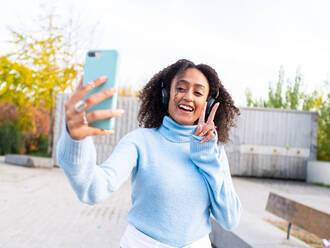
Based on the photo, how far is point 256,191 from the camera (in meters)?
10.7

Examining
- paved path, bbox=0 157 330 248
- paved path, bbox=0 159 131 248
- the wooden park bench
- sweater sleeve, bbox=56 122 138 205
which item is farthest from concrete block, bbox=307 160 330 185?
sweater sleeve, bbox=56 122 138 205

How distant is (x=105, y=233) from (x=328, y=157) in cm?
1222

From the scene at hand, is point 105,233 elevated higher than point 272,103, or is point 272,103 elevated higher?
point 272,103

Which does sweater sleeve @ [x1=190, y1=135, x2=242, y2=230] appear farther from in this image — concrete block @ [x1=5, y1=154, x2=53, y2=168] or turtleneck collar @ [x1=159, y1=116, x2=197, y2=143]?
concrete block @ [x1=5, y1=154, x2=53, y2=168]

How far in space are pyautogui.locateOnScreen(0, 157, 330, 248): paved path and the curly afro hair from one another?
2239mm

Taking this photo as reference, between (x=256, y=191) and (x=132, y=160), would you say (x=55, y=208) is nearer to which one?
(x=132, y=160)

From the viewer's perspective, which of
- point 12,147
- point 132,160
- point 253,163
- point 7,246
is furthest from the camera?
point 12,147

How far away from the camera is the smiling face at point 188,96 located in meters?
1.70

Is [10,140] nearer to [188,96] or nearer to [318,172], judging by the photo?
[318,172]

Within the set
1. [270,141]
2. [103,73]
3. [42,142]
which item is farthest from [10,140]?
[103,73]

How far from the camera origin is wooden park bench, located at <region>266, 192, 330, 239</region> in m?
3.31

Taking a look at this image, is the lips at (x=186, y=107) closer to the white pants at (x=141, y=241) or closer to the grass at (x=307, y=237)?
the white pants at (x=141, y=241)

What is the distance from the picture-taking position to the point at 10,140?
1741 centimetres

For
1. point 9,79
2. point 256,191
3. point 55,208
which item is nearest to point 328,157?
→ point 256,191
